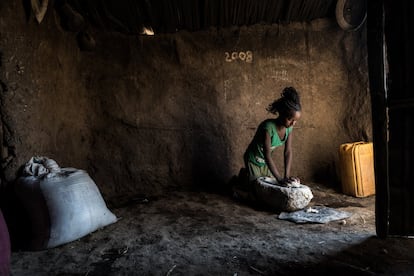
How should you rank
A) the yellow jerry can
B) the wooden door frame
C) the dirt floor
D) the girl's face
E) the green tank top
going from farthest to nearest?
1. the yellow jerry can
2. the green tank top
3. the girl's face
4. the wooden door frame
5. the dirt floor

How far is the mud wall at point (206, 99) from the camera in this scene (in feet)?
15.4

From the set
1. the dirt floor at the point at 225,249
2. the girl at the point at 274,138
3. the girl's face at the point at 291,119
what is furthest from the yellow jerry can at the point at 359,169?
the girl's face at the point at 291,119

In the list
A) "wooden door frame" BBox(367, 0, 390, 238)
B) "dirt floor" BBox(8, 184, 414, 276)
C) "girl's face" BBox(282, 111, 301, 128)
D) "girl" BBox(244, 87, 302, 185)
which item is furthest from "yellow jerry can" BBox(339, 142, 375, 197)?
"wooden door frame" BBox(367, 0, 390, 238)

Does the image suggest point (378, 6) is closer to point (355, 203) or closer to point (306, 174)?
point (355, 203)

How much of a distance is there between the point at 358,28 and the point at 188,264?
388 cm

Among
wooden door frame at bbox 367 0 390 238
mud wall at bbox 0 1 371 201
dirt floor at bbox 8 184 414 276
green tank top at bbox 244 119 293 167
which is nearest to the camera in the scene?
dirt floor at bbox 8 184 414 276

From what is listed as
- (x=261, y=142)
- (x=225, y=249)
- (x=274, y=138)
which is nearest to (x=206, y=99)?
(x=261, y=142)

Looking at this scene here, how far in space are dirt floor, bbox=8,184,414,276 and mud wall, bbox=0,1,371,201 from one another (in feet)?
3.79

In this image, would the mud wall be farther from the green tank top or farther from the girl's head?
the girl's head

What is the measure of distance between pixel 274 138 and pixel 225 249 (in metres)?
1.68

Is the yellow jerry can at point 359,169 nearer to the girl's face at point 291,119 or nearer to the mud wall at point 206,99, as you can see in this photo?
the mud wall at point 206,99

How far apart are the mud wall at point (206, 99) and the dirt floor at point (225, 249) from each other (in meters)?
1.15

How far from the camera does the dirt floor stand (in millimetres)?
2412

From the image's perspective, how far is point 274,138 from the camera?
4055 millimetres
